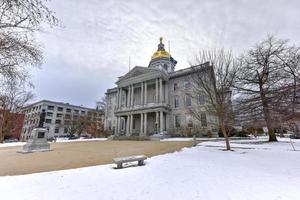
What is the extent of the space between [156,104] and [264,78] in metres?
19.6

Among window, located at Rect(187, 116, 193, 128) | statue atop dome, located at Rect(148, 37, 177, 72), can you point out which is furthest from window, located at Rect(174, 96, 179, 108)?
statue atop dome, located at Rect(148, 37, 177, 72)

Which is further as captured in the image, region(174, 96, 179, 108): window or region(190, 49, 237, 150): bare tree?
region(174, 96, 179, 108): window

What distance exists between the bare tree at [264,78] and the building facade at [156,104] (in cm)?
1419

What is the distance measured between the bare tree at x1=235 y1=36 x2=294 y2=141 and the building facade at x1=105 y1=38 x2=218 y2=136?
1419 cm

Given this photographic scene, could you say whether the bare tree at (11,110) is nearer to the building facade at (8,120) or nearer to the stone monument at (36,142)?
the building facade at (8,120)

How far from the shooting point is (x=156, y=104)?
32.5 metres

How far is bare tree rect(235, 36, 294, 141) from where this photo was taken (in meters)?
12.0

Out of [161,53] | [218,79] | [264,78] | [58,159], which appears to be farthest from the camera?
[161,53]

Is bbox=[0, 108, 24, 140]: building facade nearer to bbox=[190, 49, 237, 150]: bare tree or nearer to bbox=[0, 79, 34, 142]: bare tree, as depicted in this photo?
bbox=[0, 79, 34, 142]: bare tree

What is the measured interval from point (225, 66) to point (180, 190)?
36.9ft

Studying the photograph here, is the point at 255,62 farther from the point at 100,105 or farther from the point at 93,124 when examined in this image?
the point at 100,105

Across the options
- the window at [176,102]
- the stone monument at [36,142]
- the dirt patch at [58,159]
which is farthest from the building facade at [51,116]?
the dirt patch at [58,159]

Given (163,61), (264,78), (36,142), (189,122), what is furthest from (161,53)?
(36,142)

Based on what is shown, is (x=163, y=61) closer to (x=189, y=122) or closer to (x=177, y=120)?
(x=177, y=120)
